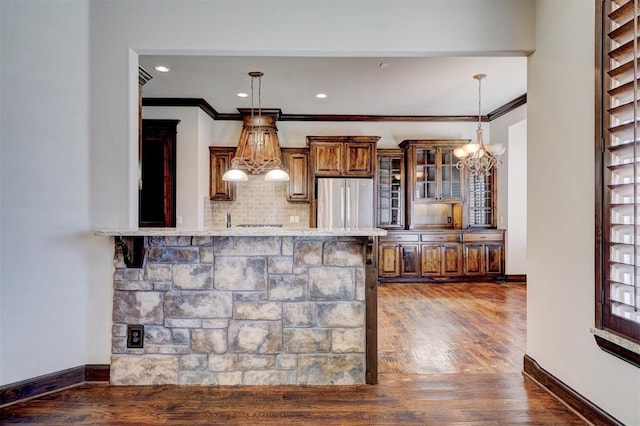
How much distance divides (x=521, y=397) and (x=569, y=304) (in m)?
0.67

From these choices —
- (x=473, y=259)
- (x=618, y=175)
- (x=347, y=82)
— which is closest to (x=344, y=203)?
(x=347, y=82)

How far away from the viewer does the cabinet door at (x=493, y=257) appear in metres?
6.09

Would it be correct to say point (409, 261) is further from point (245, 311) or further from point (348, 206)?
point (245, 311)

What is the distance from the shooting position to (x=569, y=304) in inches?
86.9

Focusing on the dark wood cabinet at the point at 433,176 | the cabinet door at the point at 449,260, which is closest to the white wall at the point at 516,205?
the dark wood cabinet at the point at 433,176

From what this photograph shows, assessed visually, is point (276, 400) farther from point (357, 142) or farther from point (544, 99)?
point (357, 142)

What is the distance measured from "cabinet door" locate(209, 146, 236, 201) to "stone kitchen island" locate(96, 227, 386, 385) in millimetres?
3532

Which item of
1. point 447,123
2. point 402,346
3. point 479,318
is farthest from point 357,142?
point 402,346

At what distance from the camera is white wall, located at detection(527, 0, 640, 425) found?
6.55 feet

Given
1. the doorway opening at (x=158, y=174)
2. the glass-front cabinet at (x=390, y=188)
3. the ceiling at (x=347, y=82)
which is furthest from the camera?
the glass-front cabinet at (x=390, y=188)

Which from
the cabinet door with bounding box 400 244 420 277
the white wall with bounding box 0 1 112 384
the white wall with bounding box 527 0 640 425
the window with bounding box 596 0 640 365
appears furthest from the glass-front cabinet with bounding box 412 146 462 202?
the white wall with bounding box 0 1 112 384

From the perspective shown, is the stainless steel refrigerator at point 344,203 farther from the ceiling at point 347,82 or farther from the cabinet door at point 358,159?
the ceiling at point 347,82

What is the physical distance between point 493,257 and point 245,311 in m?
4.95

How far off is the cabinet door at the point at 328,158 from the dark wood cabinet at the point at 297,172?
21 cm
